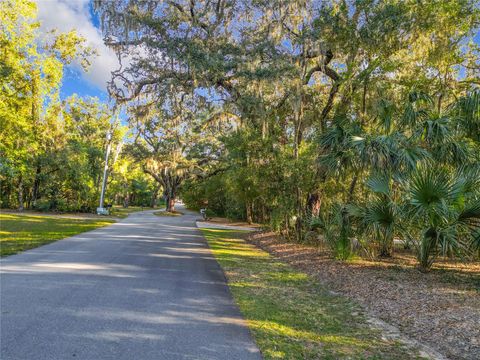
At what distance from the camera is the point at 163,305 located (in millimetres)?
4883

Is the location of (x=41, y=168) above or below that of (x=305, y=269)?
above

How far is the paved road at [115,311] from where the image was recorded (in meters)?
3.39

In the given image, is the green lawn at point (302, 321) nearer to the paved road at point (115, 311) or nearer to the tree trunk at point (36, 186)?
the paved road at point (115, 311)

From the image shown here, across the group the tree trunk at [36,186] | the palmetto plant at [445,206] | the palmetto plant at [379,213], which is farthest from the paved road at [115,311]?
the tree trunk at [36,186]

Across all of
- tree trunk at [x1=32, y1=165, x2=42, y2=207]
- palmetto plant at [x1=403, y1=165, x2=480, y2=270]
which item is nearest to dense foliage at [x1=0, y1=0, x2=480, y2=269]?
palmetto plant at [x1=403, y1=165, x2=480, y2=270]

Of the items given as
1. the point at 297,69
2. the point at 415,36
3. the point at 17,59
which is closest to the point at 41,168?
the point at 17,59

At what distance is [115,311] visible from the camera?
4.49 meters

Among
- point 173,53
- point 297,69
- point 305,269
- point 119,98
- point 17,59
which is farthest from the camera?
point 17,59

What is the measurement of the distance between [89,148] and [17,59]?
8926 mm

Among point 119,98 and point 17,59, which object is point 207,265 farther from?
point 17,59

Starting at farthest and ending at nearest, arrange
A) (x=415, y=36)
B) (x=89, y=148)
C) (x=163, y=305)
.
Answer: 1. (x=89, y=148)
2. (x=415, y=36)
3. (x=163, y=305)

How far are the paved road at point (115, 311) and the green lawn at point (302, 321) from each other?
27 centimetres

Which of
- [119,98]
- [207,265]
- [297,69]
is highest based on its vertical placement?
[297,69]

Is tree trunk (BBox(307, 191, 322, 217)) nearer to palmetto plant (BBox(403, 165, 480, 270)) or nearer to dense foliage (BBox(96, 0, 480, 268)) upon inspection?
dense foliage (BBox(96, 0, 480, 268))
